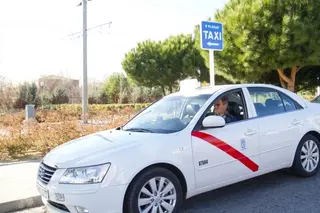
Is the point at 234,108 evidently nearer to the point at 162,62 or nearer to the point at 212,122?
the point at 212,122

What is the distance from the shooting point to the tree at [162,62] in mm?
27891

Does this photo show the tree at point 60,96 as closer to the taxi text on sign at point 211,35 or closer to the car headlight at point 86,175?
the taxi text on sign at point 211,35

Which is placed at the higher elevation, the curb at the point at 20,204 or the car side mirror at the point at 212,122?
the car side mirror at the point at 212,122

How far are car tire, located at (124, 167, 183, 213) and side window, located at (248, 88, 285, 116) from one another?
177cm

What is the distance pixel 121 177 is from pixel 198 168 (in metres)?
0.99

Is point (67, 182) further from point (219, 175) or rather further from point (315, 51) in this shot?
point (315, 51)

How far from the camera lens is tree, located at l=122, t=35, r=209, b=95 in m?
27.9

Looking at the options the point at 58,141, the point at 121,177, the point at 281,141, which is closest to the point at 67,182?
the point at 121,177

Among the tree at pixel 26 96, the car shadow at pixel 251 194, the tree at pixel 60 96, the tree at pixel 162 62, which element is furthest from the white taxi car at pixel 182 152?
the tree at pixel 60 96

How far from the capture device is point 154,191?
3.63 m

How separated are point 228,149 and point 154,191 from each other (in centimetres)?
114

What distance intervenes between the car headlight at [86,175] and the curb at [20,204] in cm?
169

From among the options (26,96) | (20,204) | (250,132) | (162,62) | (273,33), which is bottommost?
(20,204)

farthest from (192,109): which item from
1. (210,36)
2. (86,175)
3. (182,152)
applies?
(210,36)
